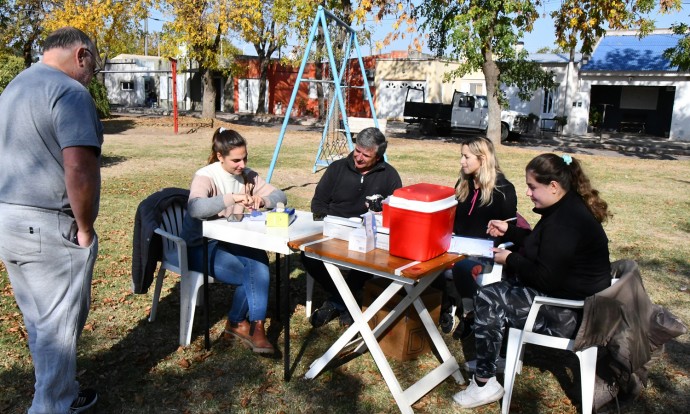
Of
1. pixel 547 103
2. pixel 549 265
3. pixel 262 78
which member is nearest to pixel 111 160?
pixel 549 265

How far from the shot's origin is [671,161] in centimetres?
1634

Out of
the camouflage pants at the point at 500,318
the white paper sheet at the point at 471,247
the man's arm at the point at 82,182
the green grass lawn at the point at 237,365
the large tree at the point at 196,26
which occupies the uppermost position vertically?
the large tree at the point at 196,26

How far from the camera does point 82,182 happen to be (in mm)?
2314

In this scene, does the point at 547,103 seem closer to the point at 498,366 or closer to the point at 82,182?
the point at 498,366

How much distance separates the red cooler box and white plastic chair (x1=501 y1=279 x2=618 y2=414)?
23.5 inches

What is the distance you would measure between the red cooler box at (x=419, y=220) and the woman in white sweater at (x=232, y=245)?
1.02 meters

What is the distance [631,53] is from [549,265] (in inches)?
1080

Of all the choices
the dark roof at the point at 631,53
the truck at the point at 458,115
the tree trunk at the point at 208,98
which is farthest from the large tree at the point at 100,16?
the dark roof at the point at 631,53

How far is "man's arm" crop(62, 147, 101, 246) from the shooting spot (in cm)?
228

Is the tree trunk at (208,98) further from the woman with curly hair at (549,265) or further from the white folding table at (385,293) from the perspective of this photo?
the woman with curly hair at (549,265)

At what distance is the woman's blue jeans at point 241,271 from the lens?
3.64 m

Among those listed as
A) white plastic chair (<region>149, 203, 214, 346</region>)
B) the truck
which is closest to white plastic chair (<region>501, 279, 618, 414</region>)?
white plastic chair (<region>149, 203, 214, 346</region>)

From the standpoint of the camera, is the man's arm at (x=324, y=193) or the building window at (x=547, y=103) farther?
the building window at (x=547, y=103)

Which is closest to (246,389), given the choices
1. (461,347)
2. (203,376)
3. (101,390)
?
(203,376)
